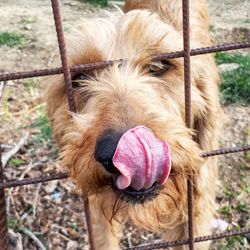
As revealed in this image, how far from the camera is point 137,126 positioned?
2102mm

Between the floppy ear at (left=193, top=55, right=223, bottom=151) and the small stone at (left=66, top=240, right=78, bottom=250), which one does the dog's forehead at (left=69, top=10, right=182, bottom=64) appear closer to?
the floppy ear at (left=193, top=55, right=223, bottom=151)

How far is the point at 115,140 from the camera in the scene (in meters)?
2.04

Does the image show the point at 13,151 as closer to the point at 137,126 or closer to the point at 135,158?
the point at 137,126

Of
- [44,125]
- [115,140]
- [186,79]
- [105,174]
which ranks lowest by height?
[44,125]

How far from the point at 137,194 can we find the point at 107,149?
0.21 metres

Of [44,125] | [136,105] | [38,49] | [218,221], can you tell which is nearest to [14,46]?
[38,49]

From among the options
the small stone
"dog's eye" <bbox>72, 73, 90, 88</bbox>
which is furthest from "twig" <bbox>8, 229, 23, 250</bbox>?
"dog's eye" <bbox>72, 73, 90, 88</bbox>

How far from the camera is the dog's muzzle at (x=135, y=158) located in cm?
193

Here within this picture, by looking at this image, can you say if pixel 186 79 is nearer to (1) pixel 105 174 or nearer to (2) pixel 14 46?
(1) pixel 105 174

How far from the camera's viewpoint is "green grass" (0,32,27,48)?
598cm

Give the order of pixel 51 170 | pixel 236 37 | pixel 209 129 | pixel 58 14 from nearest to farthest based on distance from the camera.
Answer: pixel 58 14 < pixel 209 129 < pixel 51 170 < pixel 236 37

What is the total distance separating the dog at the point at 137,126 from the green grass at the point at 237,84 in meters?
1.05

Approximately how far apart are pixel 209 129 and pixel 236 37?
9.69 feet

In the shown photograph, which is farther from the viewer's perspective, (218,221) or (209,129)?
(218,221)
